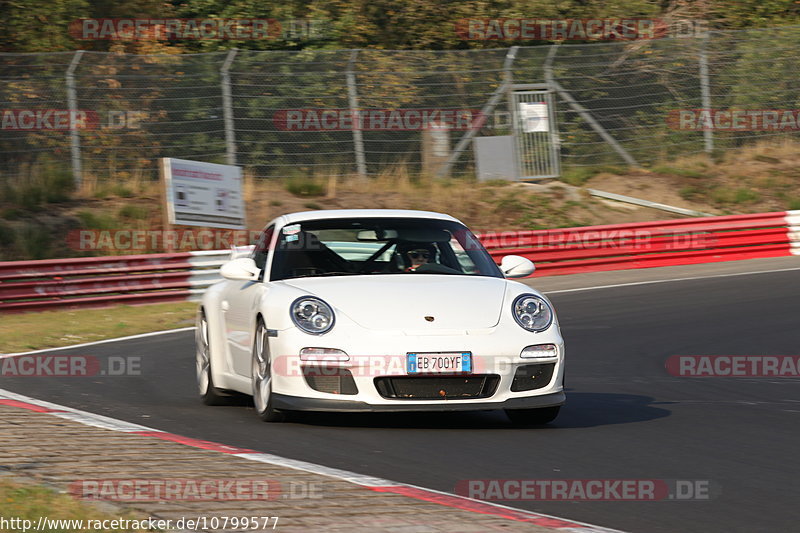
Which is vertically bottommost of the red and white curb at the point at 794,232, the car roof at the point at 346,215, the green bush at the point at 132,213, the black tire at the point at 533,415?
the red and white curb at the point at 794,232

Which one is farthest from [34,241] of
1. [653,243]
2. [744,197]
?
[744,197]

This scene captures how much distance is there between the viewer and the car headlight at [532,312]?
7698 millimetres

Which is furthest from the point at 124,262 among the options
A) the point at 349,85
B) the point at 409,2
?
the point at 409,2

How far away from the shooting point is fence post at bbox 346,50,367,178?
2483 centimetres

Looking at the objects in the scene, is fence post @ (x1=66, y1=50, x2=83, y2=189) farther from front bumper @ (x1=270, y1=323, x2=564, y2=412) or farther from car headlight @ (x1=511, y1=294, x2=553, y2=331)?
car headlight @ (x1=511, y1=294, x2=553, y2=331)

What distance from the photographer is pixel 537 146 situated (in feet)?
86.5

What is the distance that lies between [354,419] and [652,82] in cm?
1938

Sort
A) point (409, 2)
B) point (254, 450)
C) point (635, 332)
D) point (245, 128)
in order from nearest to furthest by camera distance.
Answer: point (254, 450)
point (635, 332)
point (245, 128)
point (409, 2)

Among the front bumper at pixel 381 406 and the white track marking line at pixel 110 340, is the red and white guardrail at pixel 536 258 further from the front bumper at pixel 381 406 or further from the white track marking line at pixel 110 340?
the front bumper at pixel 381 406

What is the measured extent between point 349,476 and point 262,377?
2.16 m

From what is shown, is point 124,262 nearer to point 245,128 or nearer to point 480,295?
point 245,128

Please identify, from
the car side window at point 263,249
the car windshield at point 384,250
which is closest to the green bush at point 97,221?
the car side window at point 263,249

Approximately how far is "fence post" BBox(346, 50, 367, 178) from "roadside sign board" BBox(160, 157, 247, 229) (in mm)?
3151

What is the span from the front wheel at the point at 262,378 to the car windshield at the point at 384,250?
1.60ft
